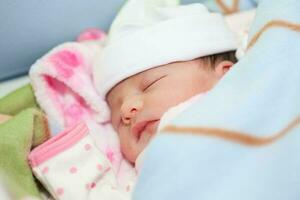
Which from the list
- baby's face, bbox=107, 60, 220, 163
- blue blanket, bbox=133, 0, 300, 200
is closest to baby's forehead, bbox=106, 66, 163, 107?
baby's face, bbox=107, 60, 220, 163

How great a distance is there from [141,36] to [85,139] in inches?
9.5

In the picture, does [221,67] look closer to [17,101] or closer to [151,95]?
[151,95]

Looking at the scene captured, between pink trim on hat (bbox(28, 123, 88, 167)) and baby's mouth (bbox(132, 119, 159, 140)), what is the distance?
0.10 m

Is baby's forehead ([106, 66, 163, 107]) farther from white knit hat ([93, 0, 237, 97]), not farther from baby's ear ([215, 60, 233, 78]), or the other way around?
baby's ear ([215, 60, 233, 78])

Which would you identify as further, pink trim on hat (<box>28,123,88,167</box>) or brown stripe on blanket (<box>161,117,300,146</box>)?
pink trim on hat (<box>28,123,88,167</box>)

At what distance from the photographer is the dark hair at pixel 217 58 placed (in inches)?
38.8

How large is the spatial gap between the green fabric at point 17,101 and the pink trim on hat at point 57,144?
5.6 inches

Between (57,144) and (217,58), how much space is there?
373 mm

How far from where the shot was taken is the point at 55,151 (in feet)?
2.99

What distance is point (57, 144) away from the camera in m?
0.92

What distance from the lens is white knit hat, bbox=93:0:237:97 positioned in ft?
3.17

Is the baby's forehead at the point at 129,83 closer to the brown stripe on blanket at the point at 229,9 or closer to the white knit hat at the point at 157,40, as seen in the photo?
the white knit hat at the point at 157,40

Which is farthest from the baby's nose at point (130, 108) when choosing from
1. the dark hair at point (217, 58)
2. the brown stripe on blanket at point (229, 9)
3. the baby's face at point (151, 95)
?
the brown stripe on blanket at point (229, 9)

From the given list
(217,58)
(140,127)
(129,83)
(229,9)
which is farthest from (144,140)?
(229,9)
